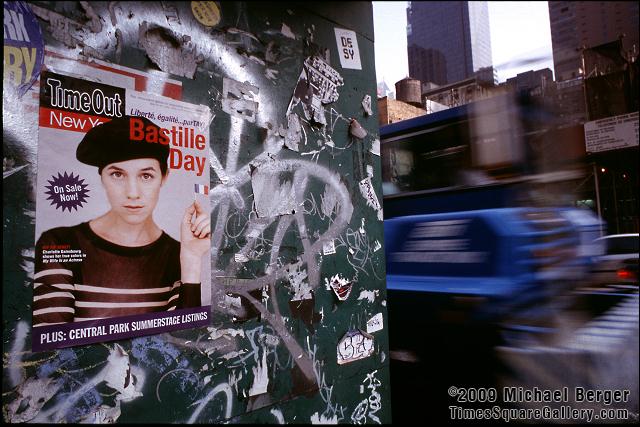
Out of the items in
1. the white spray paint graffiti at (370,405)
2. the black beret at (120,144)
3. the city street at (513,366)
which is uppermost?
the black beret at (120,144)

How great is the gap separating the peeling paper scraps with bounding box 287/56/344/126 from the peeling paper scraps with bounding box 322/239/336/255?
871 mm

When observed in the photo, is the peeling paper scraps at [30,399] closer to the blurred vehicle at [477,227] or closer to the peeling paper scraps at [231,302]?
the peeling paper scraps at [231,302]

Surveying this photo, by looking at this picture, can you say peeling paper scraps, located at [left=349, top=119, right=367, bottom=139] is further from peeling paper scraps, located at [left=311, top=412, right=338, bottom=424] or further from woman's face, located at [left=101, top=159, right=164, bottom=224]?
peeling paper scraps, located at [left=311, top=412, right=338, bottom=424]

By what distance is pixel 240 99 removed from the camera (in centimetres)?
260

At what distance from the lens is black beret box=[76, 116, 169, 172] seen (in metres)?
1.93

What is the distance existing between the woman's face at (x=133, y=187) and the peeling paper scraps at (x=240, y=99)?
620 millimetres

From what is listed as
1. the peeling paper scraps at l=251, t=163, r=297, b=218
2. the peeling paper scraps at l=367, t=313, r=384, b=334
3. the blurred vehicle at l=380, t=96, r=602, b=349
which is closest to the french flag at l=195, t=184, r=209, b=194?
the peeling paper scraps at l=251, t=163, r=297, b=218

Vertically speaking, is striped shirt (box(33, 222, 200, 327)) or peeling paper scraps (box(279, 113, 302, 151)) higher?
peeling paper scraps (box(279, 113, 302, 151))

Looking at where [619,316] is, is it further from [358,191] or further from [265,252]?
[265,252]

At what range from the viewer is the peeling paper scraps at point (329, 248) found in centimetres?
299

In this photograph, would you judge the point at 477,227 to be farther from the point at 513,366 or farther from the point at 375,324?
the point at 375,324

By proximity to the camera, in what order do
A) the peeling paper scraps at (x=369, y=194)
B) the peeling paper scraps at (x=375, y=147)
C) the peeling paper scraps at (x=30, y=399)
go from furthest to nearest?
the peeling paper scraps at (x=375, y=147) → the peeling paper scraps at (x=369, y=194) → the peeling paper scraps at (x=30, y=399)

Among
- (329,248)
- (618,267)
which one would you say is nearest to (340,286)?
(329,248)

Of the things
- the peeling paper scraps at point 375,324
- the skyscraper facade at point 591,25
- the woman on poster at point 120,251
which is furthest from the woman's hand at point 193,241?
the skyscraper facade at point 591,25
